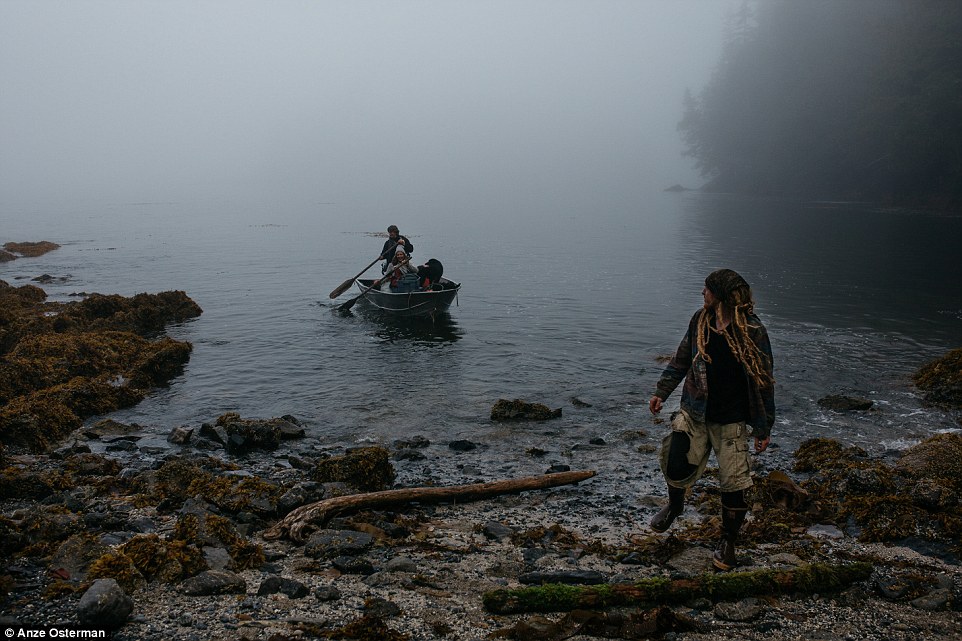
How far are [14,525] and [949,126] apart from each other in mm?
66756

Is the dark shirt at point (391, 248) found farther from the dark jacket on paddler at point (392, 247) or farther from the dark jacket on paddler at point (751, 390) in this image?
the dark jacket on paddler at point (751, 390)

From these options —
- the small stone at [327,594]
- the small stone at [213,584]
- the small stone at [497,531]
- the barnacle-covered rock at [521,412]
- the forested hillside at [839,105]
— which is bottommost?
the barnacle-covered rock at [521,412]

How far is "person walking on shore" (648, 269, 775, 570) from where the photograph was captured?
6320mm

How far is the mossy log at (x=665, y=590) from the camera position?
583 centimetres

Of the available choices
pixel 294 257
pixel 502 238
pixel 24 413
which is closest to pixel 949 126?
pixel 502 238

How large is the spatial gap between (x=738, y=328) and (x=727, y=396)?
0.69 meters

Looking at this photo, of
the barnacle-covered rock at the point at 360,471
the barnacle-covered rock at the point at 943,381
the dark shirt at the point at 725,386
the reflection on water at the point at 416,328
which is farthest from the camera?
the reflection on water at the point at 416,328

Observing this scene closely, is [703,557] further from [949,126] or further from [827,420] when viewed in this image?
[949,126]

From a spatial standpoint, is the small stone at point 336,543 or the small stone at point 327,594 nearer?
the small stone at point 327,594

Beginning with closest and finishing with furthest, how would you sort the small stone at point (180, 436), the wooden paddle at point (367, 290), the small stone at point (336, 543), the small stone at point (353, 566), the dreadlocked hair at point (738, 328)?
the dreadlocked hair at point (738, 328)
the small stone at point (353, 566)
the small stone at point (336, 543)
the small stone at point (180, 436)
the wooden paddle at point (367, 290)

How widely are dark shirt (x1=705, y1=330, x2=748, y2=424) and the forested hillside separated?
60924 millimetres

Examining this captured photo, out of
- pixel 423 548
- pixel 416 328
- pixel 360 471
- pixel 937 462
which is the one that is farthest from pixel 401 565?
pixel 416 328

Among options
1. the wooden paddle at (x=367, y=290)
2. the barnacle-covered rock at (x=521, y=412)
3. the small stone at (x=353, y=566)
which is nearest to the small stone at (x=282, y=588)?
the small stone at (x=353, y=566)

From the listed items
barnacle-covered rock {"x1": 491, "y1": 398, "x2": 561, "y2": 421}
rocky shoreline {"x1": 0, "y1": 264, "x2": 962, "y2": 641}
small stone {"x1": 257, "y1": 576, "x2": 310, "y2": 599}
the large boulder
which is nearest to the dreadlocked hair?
rocky shoreline {"x1": 0, "y1": 264, "x2": 962, "y2": 641}
